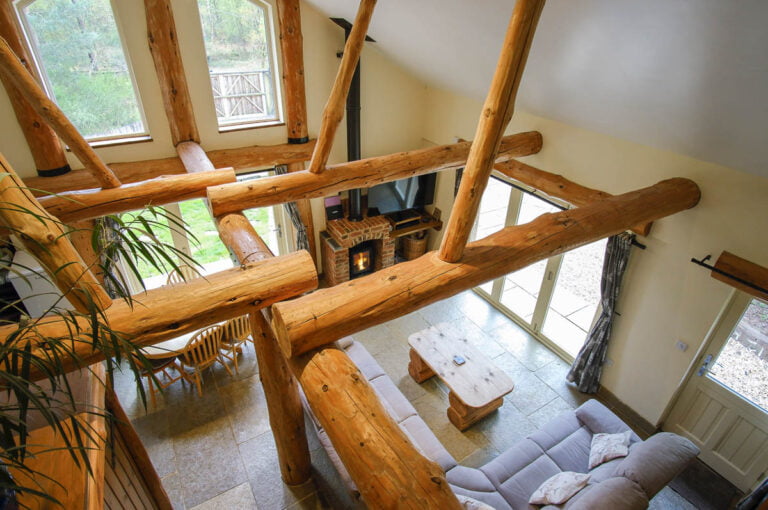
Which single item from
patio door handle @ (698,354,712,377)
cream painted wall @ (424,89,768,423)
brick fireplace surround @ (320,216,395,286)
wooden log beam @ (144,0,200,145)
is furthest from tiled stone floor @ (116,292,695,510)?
wooden log beam @ (144,0,200,145)

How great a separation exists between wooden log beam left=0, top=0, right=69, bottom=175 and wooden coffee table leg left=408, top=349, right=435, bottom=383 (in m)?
4.59

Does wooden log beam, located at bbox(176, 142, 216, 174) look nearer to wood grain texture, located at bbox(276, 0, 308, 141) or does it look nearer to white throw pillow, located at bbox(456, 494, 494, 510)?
wood grain texture, located at bbox(276, 0, 308, 141)

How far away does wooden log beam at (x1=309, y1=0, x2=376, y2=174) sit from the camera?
3.43 m

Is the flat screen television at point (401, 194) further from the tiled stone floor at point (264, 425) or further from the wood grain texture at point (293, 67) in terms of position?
the tiled stone floor at point (264, 425)

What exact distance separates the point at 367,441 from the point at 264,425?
10.4 feet

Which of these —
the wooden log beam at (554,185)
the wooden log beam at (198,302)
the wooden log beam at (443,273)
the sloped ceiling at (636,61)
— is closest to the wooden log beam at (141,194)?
the wooden log beam at (198,302)

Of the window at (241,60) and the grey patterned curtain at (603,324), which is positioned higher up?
the window at (241,60)

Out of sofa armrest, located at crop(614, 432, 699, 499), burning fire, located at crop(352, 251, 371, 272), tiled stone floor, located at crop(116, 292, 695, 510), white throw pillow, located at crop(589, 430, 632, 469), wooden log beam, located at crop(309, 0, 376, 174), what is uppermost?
wooden log beam, located at crop(309, 0, 376, 174)

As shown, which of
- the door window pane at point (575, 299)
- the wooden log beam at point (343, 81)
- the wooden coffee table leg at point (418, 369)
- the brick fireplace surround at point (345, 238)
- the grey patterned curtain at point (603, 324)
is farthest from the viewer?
the brick fireplace surround at point (345, 238)

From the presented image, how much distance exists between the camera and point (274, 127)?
5.77 metres

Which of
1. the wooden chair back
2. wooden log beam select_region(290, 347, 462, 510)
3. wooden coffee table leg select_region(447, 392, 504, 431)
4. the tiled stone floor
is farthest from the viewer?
the wooden chair back

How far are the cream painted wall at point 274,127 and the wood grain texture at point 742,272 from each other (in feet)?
15.1

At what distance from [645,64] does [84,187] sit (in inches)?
221

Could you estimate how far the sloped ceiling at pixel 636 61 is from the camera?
2336 millimetres
